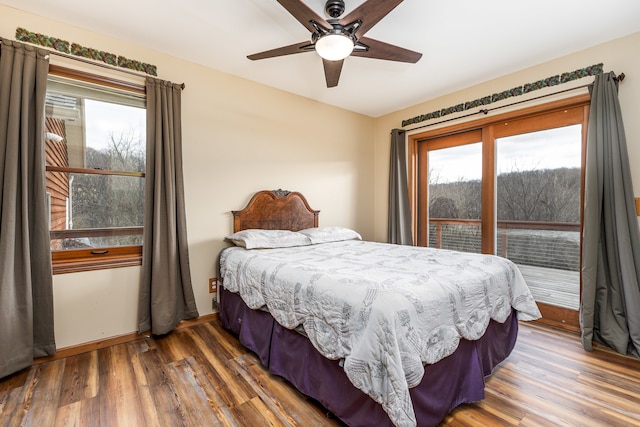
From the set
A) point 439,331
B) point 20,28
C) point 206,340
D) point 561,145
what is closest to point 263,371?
point 206,340

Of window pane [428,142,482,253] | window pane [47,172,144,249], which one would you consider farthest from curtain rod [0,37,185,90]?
window pane [428,142,482,253]

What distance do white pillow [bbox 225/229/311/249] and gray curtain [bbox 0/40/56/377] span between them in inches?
55.5

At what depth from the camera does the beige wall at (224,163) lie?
7.57 feet

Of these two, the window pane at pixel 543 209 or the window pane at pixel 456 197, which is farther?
the window pane at pixel 456 197

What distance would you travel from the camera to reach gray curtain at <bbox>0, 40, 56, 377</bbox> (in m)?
1.92

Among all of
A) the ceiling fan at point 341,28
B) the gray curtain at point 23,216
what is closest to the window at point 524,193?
the ceiling fan at point 341,28

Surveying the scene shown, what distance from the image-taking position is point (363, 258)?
2377 mm

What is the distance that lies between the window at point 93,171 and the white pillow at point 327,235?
1.68 meters

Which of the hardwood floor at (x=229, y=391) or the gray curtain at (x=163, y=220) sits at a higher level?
the gray curtain at (x=163, y=220)

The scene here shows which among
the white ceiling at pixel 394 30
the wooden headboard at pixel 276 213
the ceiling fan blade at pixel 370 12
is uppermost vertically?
the white ceiling at pixel 394 30

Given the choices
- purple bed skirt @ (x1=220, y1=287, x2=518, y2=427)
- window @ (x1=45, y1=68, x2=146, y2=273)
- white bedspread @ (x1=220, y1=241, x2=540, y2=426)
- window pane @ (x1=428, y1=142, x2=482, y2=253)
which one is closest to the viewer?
white bedspread @ (x1=220, y1=241, x2=540, y2=426)

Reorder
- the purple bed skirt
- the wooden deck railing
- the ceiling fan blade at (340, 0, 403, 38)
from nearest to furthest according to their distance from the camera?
the purple bed skirt → the ceiling fan blade at (340, 0, 403, 38) → the wooden deck railing

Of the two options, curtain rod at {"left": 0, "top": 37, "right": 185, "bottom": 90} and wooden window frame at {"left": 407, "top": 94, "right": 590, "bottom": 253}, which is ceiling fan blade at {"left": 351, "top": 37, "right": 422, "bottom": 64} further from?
curtain rod at {"left": 0, "top": 37, "right": 185, "bottom": 90}

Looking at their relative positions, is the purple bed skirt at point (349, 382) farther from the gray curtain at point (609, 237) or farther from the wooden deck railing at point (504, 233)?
the wooden deck railing at point (504, 233)
